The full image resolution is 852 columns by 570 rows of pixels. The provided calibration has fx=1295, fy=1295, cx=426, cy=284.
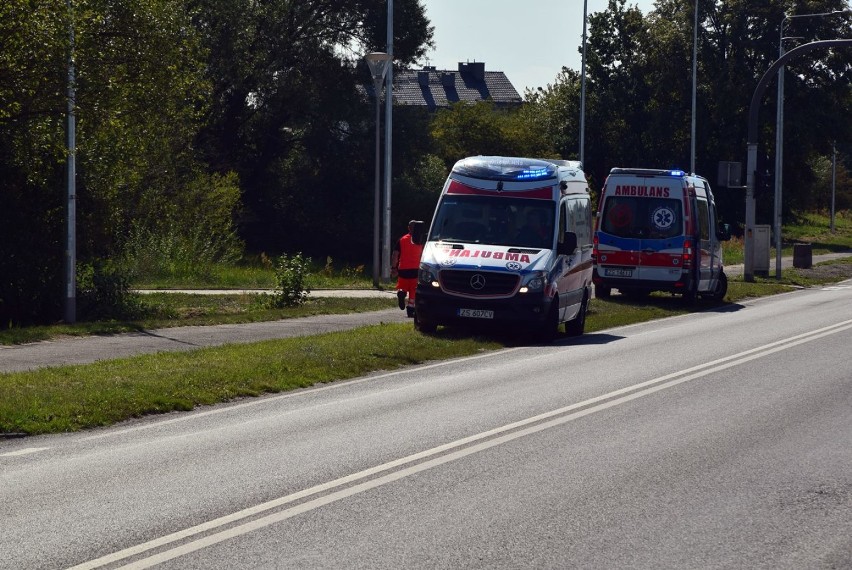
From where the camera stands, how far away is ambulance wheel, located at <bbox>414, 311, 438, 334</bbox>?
776 inches

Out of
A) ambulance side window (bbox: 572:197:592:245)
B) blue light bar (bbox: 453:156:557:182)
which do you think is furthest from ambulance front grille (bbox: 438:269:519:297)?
ambulance side window (bbox: 572:197:592:245)

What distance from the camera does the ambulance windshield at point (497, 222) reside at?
19984 mm

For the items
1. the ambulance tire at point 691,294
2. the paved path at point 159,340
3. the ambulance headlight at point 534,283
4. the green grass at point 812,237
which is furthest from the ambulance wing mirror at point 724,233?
the green grass at point 812,237

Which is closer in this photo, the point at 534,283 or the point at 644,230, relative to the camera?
the point at 534,283

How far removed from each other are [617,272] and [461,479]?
20.1 metres

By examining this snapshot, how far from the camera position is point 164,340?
61.0ft

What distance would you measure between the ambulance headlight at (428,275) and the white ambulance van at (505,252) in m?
0.01

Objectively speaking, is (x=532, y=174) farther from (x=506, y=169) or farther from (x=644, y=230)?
(x=644, y=230)

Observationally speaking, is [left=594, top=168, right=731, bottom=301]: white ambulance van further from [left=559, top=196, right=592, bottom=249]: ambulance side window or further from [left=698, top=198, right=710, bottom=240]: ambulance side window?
[left=559, top=196, right=592, bottom=249]: ambulance side window

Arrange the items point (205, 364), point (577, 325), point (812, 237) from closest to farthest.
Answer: point (205, 364) < point (577, 325) < point (812, 237)

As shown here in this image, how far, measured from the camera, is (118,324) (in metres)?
20.7

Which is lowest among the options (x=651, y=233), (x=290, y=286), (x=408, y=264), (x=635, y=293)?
(x=635, y=293)

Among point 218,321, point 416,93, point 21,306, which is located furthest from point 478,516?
point 416,93

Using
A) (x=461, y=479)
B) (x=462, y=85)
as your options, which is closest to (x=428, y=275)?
(x=461, y=479)
